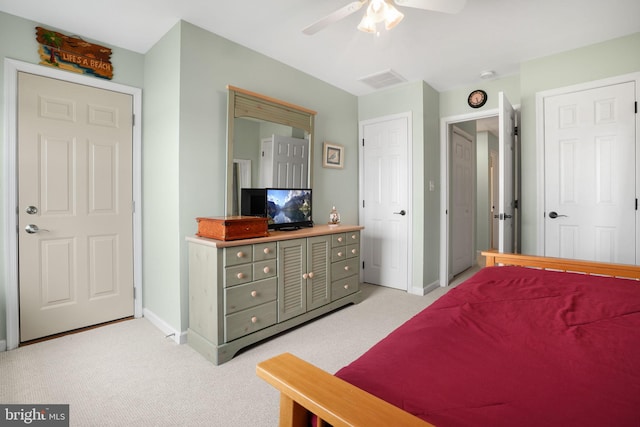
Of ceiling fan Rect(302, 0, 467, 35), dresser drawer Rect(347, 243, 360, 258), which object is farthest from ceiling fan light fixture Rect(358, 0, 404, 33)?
dresser drawer Rect(347, 243, 360, 258)

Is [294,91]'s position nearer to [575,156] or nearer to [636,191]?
[575,156]

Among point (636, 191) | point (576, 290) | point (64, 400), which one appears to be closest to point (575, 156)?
point (636, 191)

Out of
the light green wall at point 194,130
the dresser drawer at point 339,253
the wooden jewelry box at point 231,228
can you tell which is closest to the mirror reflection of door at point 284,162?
the light green wall at point 194,130

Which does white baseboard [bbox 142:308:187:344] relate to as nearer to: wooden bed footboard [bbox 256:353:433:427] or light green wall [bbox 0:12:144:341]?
light green wall [bbox 0:12:144:341]

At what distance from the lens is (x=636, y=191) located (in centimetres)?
271

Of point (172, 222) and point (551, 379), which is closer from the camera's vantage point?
point (551, 379)

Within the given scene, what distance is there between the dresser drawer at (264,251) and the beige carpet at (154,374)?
2.25 ft

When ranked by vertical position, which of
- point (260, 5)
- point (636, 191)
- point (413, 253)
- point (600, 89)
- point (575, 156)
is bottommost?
point (413, 253)

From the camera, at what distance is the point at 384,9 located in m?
1.87

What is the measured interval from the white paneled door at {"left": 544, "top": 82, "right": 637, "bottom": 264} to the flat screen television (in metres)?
2.40

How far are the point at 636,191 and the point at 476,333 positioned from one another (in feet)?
9.21

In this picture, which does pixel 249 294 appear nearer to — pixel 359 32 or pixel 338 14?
pixel 338 14

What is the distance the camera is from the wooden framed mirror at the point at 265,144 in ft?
8.90
